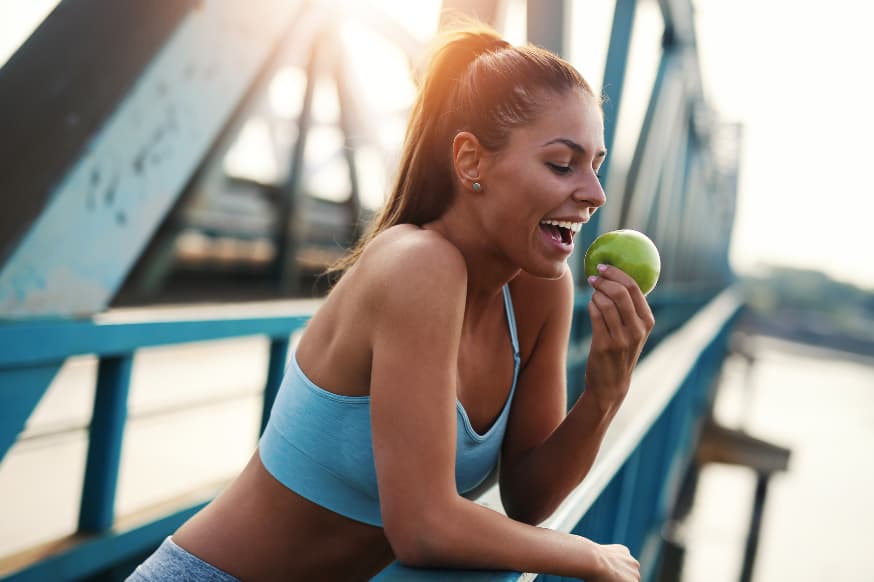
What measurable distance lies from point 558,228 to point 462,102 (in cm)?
29

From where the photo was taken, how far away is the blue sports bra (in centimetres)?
120

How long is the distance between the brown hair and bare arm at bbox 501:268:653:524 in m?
0.34

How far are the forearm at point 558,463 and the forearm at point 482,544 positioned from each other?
1.08ft

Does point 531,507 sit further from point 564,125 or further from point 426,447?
point 564,125

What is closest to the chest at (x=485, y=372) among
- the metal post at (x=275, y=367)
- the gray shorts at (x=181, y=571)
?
the gray shorts at (x=181, y=571)

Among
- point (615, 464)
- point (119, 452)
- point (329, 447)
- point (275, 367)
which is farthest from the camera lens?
point (275, 367)

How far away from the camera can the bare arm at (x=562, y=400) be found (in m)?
1.31

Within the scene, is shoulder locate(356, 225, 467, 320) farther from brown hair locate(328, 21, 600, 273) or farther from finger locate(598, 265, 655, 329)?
finger locate(598, 265, 655, 329)

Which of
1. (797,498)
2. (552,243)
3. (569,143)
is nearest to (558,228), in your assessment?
(552,243)

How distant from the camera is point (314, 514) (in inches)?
50.2

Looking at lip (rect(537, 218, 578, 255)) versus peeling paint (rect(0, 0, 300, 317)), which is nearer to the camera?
lip (rect(537, 218, 578, 255))

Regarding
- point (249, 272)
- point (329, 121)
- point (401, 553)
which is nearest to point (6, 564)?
point (401, 553)

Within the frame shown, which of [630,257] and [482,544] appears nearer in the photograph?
[482,544]

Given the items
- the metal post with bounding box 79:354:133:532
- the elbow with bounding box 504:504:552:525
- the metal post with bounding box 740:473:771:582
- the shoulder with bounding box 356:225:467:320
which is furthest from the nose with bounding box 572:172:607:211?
the metal post with bounding box 740:473:771:582
